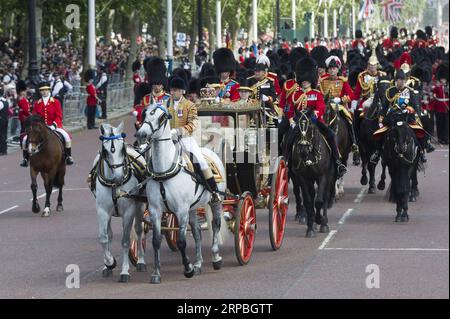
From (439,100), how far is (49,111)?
1426 centimetres

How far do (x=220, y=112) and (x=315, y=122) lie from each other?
1.99m

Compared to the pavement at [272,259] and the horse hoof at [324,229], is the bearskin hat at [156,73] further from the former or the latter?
the horse hoof at [324,229]

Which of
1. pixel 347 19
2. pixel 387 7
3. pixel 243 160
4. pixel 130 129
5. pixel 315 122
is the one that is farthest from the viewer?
pixel 347 19

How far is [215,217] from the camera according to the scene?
15359mm

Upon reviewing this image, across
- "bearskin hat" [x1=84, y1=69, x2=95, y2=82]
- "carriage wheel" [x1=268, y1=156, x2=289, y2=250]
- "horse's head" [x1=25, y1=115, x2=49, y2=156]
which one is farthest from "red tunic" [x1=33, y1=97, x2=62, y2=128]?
"bearskin hat" [x1=84, y1=69, x2=95, y2=82]

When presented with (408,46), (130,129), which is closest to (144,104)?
(130,129)

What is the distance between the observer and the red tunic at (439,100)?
33.8 metres

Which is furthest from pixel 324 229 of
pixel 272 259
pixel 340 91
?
pixel 340 91

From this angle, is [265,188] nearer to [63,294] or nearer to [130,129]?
[63,294]

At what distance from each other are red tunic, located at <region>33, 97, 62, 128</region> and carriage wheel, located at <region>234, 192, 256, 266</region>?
6703 millimetres

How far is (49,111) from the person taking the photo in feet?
72.4

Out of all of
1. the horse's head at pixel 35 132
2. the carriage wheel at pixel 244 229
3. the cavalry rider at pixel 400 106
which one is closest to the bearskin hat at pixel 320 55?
the cavalry rider at pixel 400 106

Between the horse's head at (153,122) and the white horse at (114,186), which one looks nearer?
the horse's head at (153,122)

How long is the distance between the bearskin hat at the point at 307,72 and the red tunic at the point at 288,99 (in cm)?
18
